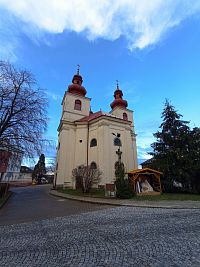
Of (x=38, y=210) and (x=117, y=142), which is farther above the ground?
(x=117, y=142)

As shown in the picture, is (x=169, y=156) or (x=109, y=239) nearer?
(x=109, y=239)

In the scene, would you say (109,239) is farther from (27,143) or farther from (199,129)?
(199,129)

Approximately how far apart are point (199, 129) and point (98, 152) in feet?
41.9

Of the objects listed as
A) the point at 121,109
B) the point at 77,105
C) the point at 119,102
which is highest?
the point at 119,102

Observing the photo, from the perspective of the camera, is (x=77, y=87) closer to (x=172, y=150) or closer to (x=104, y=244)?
(x=172, y=150)

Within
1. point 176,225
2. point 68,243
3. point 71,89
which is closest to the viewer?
point 68,243

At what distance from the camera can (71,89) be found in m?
31.7

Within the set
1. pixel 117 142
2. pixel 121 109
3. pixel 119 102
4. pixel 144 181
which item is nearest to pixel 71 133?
pixel 117 142

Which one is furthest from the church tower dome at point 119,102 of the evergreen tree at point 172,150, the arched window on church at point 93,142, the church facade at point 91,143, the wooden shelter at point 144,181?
the wooden shelter at point 144,181

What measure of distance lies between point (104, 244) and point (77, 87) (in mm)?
29666

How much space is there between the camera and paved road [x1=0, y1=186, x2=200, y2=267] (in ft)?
12.0

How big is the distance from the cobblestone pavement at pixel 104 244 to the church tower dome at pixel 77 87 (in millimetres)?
27099

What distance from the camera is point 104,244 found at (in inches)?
182

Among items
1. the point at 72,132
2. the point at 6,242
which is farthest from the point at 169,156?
the point at 6,242
